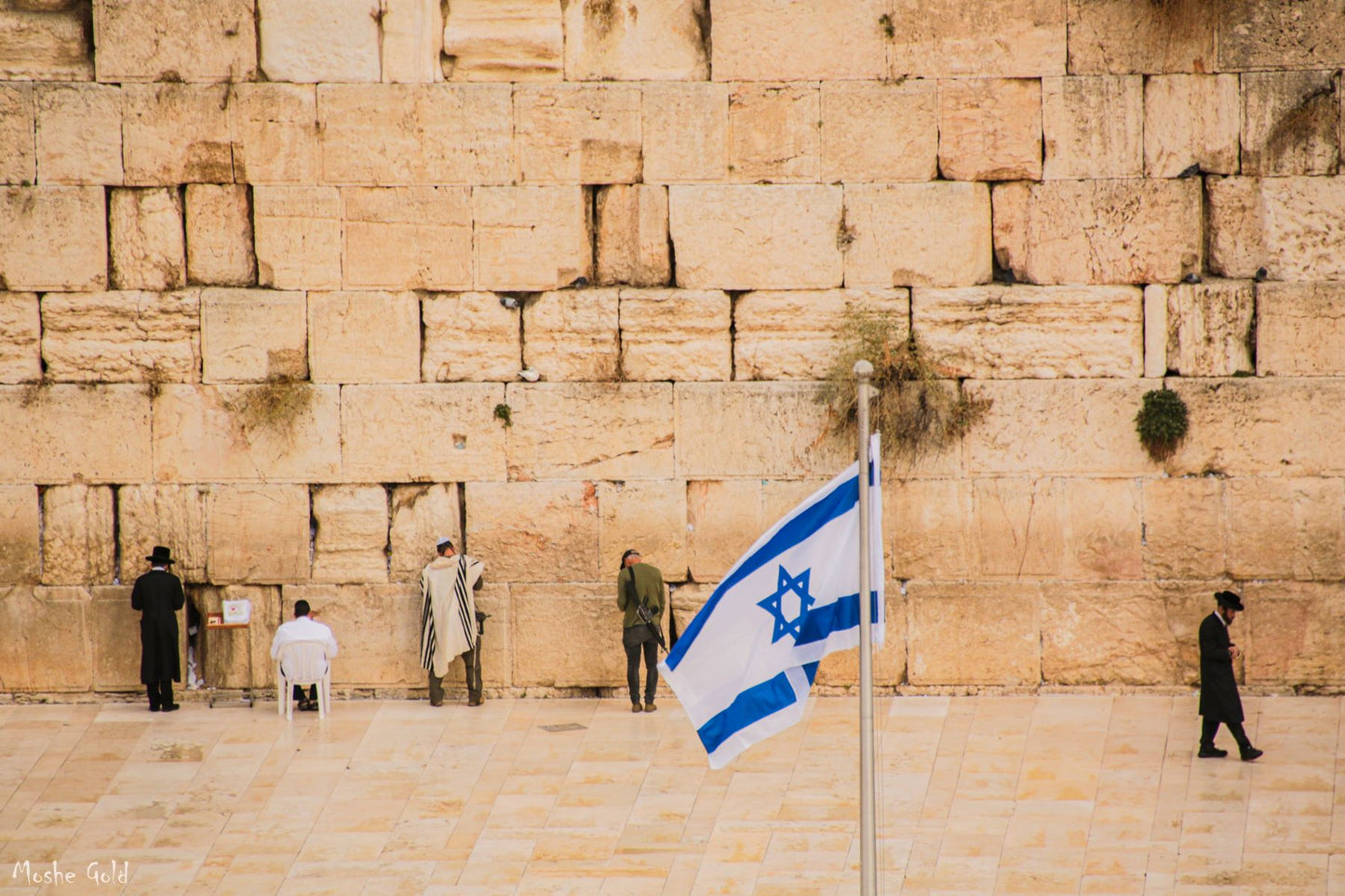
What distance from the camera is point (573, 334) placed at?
484 inches

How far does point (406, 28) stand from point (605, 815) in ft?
18.8

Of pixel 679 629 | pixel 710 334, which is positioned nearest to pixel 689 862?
pixel 679 629

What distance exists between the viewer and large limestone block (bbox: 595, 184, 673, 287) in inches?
Result: 482

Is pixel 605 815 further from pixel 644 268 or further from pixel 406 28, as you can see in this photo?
pixel 406 28

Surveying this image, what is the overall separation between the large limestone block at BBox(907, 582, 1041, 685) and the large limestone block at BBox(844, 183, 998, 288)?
2.20 metres

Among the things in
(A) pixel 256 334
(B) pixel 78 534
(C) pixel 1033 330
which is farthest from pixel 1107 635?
(B) pixel 78 534

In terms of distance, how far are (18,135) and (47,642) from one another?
144 inches

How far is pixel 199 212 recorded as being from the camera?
1234 centimetres

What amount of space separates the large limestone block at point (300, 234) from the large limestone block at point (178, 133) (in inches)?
14.9

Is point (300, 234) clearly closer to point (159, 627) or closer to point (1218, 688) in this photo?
point (159, 627)

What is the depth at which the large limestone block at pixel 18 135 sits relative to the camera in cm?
1230

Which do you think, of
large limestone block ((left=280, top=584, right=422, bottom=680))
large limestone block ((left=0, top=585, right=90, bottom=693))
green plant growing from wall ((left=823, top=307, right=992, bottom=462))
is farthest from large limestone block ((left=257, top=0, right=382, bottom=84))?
large limestone block ((left=0, top=585, right=90, bottom=693))

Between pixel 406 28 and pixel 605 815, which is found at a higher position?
pixel 406 28

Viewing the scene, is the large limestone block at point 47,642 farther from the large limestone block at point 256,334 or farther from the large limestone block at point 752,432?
the large limestone block at point 752,432
